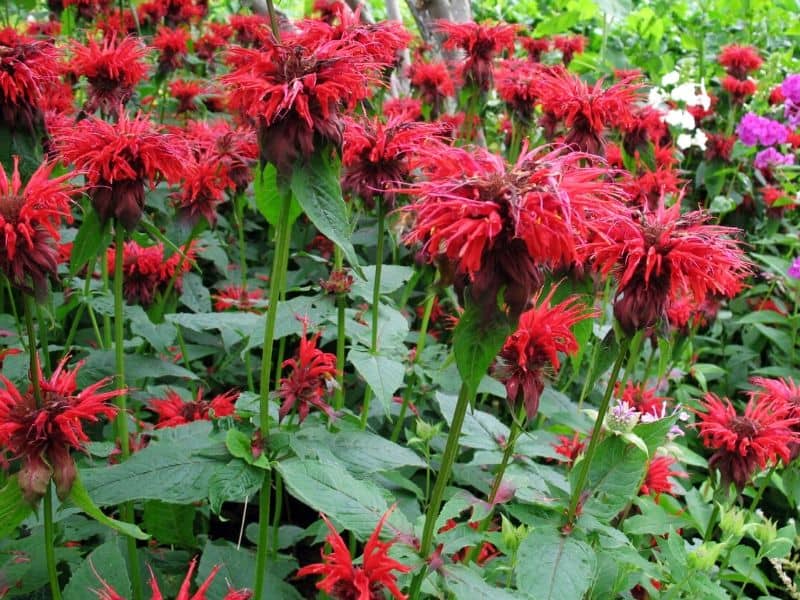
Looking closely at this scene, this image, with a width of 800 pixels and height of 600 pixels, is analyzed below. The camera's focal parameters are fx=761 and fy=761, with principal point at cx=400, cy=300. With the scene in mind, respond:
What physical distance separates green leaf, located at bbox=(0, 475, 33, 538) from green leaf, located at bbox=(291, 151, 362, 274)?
51 centimetres

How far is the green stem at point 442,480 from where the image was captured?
0.94 metres

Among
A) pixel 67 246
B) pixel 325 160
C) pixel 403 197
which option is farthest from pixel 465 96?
pixel 325 160

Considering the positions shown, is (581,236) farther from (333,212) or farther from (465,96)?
(465,96)

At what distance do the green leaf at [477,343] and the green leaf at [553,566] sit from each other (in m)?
0.34

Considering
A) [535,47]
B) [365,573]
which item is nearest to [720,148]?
[535,47]

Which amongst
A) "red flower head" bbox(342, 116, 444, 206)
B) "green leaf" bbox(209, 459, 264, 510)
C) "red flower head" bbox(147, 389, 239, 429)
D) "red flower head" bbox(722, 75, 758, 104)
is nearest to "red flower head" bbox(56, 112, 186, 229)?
"red flower head" bbox(342, 116, 444, 206)

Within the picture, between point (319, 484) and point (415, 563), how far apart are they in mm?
168

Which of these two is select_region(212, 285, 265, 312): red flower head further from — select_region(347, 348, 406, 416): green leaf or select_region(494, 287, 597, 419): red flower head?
select_region(494, 287, 597, 419): red flower head

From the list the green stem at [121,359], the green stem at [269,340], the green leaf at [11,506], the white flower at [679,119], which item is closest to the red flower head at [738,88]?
the white flower at [679,119]

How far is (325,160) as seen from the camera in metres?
1.06

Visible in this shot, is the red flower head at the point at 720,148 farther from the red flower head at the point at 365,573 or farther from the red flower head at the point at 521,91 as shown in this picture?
the red flower head at the point at 365,573

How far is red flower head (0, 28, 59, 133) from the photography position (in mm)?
1348

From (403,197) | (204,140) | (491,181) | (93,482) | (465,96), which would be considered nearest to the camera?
(491,181)

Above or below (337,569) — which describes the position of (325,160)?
above
